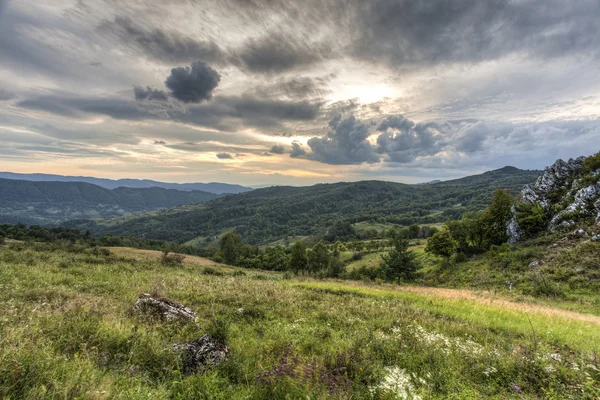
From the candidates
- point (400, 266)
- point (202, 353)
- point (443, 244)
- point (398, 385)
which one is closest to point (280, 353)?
point (202, 353)

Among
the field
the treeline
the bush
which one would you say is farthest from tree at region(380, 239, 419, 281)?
the treeline

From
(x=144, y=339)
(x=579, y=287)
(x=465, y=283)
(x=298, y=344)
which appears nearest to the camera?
(x=144, y=339)

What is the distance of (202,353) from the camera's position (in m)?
6.16

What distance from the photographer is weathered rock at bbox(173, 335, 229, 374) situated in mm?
5770

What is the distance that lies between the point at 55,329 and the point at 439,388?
9.14 m

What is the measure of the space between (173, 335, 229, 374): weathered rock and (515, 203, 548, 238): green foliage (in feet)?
183

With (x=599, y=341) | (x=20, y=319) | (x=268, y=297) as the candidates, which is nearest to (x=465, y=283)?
(x=599, y=341)

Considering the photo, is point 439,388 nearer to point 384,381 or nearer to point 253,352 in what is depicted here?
point 384,381

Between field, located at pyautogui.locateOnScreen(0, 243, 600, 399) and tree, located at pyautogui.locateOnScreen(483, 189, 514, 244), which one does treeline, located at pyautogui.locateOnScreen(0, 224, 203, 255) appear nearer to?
field, located at pyautogui.locateOnScreen(0, 243, 600, 399)

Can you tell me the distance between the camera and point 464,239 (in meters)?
55.6

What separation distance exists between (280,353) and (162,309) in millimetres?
4939

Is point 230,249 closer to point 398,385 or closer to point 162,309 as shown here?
point 162,309

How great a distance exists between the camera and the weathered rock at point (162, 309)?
29.6 ft

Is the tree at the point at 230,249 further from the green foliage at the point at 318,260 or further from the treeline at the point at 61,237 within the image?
the green foliage at the point at 318,260
